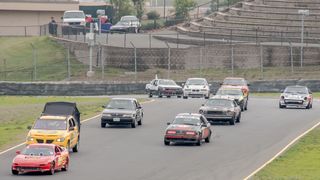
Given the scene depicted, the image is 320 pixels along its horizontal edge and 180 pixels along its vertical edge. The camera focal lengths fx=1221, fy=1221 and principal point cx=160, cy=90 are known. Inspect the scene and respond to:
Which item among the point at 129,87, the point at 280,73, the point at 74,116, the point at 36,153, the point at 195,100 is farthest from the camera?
the point at 280,73

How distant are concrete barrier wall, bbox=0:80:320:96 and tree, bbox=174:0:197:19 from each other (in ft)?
156

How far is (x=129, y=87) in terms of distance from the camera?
78.1 meters

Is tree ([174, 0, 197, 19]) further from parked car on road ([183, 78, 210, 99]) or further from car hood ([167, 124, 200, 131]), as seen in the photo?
car hood ([167, 124, 200, 131])

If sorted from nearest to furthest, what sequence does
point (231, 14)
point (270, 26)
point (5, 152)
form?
point (5, 152) < point (270, 26) < point (231, 14)

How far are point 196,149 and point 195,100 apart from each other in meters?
26.0

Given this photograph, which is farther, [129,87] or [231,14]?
[231,14]

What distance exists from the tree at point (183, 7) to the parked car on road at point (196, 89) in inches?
2106

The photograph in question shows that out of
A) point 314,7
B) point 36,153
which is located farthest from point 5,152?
point 314,7

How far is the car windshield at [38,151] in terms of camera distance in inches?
1467

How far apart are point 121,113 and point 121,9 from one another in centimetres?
8561

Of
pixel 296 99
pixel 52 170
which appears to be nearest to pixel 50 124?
pixel 52 170

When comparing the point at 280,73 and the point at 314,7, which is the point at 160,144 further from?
the point at 314,7

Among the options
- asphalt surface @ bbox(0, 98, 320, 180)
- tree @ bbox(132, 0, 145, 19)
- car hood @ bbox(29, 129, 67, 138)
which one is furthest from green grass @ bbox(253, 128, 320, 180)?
tree @ bbox(132, 0, 145, 19)

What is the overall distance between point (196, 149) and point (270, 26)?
52.8 m
